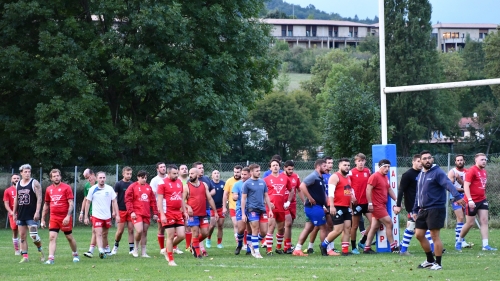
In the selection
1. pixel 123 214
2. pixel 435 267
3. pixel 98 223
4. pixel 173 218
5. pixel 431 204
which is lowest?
pixel 435 267

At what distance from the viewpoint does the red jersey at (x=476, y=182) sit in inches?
682

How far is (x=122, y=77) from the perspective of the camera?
3381cm

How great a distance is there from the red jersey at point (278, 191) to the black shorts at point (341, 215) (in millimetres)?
1559

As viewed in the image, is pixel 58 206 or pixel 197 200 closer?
pixel 58 206

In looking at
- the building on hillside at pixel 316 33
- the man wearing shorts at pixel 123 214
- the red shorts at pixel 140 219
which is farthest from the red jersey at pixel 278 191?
the building on hillside at pixel 316 33

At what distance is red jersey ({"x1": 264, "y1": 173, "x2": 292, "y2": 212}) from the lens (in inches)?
697

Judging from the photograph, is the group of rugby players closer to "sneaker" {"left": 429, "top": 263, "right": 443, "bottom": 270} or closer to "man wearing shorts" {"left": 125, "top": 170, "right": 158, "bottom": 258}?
"man wearing shorts" {"left": 125, "top": 170, "right": 158, "bottom": 258}

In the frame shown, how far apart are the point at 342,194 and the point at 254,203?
5.98ft

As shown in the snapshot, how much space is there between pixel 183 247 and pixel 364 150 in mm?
19125

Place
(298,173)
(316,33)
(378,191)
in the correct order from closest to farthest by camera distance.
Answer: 1. (378,191)
2. (298,173)
3. (316,33)

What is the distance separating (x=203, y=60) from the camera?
3369 centimetres

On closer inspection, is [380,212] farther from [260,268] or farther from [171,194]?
[171,194]

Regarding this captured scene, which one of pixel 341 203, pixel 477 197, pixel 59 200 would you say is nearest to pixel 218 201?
pixel 341 203

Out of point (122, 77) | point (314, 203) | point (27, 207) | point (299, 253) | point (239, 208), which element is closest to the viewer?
point (314, 203)
